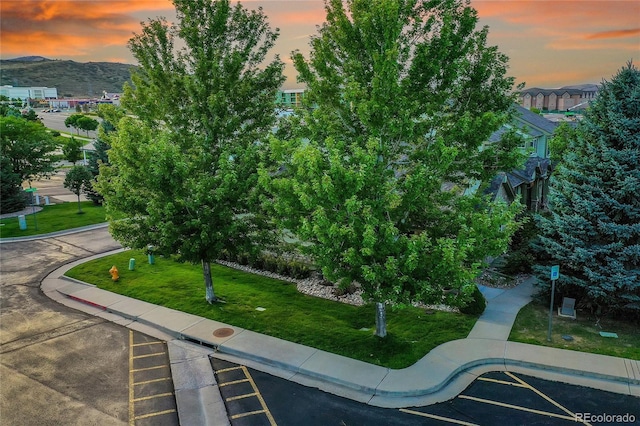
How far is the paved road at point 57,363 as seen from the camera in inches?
424

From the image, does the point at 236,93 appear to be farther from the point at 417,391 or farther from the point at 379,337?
the point at 417,391

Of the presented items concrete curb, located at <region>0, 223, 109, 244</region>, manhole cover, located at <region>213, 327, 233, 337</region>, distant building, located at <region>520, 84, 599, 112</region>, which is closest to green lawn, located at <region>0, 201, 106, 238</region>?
concrete curb, located at <region>0, 223, 109, 244</region>

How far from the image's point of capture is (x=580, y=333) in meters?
14.2

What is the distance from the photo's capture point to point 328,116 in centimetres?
1297

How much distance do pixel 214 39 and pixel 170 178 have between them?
18.1 ft

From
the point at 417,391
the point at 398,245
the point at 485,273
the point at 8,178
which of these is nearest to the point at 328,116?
the point at 398,245

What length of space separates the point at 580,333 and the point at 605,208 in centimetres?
447

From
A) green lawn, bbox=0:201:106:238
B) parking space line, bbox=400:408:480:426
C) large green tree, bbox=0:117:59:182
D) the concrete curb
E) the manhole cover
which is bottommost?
parking space line, bbox=400:408:480:426

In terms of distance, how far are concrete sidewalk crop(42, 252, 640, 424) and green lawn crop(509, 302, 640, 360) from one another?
0.35m

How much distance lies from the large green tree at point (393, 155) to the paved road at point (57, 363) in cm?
626

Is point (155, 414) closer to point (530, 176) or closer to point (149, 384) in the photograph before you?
point (149, 384)

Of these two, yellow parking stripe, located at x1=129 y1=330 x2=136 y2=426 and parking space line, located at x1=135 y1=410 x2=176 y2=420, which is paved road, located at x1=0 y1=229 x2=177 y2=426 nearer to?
yellow parking stripe, located at x1=129 y1=330 x2=136 y2=426

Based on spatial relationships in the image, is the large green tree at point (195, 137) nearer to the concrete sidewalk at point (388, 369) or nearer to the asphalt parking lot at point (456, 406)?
the concrete sidewalk at point (388, 369)

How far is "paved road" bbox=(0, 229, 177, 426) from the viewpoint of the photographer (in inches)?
424
